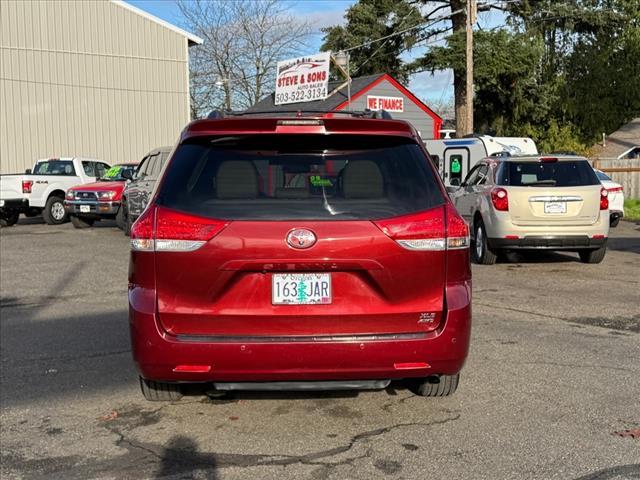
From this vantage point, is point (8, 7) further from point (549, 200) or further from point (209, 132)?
point (209, 132)

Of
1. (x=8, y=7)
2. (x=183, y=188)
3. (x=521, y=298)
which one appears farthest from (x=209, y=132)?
(x=8, y=7)

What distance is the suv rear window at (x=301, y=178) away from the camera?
4.14 m

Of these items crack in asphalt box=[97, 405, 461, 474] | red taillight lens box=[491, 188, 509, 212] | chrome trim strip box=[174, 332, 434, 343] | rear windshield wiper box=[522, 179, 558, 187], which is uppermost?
rear windshield wiper box=[522, 179, 558, 187]

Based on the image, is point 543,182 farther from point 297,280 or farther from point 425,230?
point 297,280

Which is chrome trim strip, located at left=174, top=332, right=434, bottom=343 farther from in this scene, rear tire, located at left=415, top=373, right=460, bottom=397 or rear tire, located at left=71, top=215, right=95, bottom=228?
rear tire, located at left=71, top=215, right=95, bottom=228

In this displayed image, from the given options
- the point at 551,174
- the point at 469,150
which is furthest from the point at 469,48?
the point at 551,174

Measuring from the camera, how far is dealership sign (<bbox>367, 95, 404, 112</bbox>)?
108 feet

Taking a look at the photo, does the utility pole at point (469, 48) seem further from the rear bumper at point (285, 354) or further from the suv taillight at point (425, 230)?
the rear bumper at point (285, 354)

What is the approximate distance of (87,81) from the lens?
104 ft

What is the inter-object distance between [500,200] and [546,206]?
67 centimetres

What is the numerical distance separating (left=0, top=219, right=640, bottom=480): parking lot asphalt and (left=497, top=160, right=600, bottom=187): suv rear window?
3684 millimetres

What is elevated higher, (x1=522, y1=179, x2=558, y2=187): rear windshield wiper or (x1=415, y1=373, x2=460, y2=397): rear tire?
(x1=522, y1=179, x2=558, y2=187): rear windshield wiper

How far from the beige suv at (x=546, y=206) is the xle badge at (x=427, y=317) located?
23.3 feet

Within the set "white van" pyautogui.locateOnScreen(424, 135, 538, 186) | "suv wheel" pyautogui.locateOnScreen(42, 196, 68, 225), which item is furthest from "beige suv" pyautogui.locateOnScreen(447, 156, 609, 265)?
"suv wheel" pyautogui.locateOnScreen(42, 196, 68, 225)
